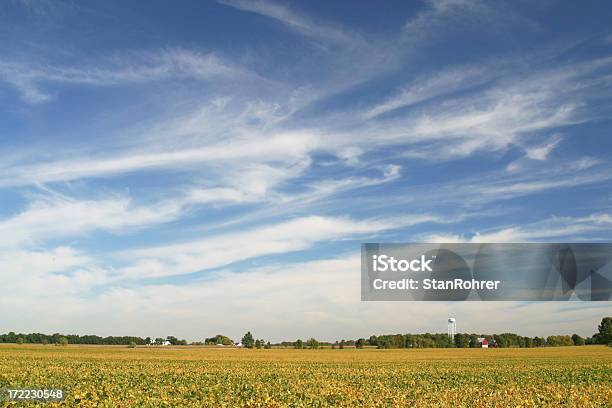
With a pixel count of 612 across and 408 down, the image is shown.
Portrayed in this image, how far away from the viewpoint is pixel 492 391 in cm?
2769

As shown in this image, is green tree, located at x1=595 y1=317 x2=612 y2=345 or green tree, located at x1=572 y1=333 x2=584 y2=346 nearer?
green tree, located at x1=595 y1=317 x2=612 y2=345

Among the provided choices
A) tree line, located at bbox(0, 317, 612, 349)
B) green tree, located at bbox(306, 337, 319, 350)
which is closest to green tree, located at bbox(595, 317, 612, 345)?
tree line, located at bbox(0, 317, 612, 349)

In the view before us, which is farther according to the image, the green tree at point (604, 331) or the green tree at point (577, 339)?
the green tree at point (577, 339)

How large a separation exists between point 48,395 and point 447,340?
16370 cm

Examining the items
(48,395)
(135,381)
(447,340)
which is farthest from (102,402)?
(447,340)

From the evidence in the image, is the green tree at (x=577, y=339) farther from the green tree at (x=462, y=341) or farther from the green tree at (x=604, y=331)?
the green tree at (x=462, y=341)

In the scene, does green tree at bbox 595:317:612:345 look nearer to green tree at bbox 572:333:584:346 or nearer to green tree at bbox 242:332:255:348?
green tree at bbox 572:333:584:346

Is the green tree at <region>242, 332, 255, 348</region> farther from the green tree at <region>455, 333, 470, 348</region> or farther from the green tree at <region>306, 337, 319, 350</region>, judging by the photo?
the green tree at <region>455, 333, 470, 348</region>

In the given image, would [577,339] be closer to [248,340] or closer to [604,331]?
[604,331]

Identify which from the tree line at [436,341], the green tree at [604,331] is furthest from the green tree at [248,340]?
the green tree at [604,331]

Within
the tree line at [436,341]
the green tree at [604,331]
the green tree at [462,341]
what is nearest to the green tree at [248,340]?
the tree line at [436,341]

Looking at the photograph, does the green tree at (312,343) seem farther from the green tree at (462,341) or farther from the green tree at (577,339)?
the green tree at (577,339)

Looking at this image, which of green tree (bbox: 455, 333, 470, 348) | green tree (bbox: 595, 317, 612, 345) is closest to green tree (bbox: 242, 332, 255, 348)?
green tree (bbox: 455, 333, 470, 348)

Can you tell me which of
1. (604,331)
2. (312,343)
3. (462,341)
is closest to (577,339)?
(604,331)
